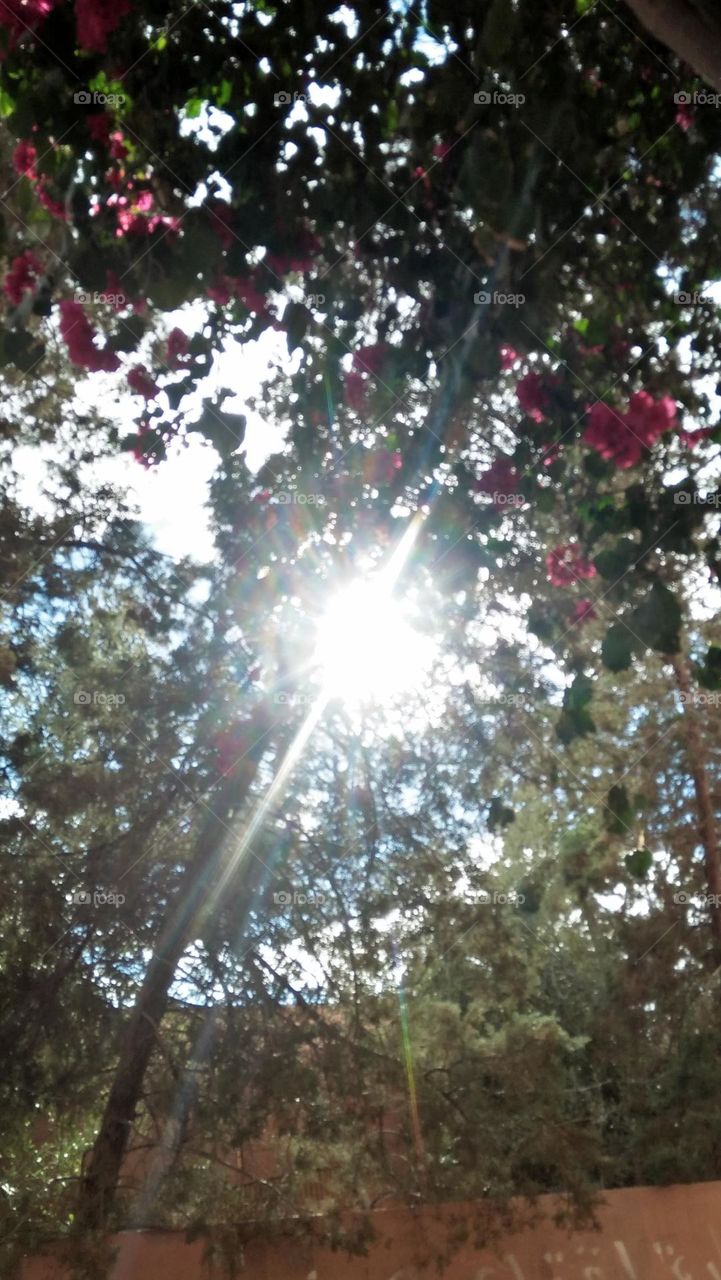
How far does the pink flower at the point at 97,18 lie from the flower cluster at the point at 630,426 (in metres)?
1.74

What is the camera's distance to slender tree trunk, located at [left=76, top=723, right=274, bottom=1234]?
6367mm

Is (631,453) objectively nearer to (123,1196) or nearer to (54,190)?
(54,190)

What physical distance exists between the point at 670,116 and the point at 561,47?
53 cm

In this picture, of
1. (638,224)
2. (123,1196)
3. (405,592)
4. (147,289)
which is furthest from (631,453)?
(123,1196)

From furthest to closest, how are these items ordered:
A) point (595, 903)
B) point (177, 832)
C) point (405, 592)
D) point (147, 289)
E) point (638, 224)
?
point (595, 903), point (177, 832), point (405, 592), point (638, 224), point (147, 289)

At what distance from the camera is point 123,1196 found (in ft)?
21.1
